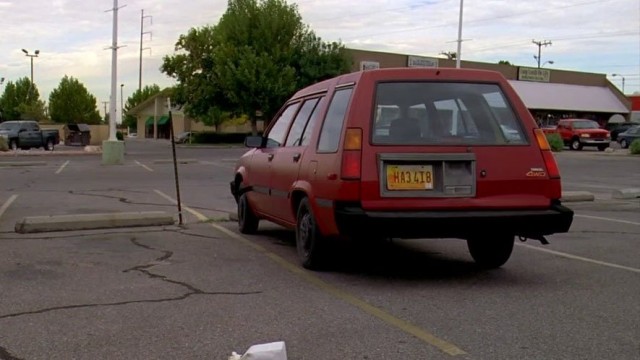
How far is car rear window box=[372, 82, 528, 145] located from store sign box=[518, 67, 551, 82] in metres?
64.7

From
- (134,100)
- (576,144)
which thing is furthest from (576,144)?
(134,100)

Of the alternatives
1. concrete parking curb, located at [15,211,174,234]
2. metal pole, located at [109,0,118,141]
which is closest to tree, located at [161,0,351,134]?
metal pole, located at [109,0,118,141]

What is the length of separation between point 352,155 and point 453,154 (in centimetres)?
87

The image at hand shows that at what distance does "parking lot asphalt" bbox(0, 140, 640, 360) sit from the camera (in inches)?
170

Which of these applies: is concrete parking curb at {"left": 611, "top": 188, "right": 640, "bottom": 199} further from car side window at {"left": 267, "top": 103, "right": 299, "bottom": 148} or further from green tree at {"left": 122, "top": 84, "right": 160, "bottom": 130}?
green tree at {"left": 122, "top": 84, "right": 160, "bottom": 130}

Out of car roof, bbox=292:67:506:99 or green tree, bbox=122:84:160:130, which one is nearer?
car roof, bbox=292:67:506:99

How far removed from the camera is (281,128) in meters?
7.86


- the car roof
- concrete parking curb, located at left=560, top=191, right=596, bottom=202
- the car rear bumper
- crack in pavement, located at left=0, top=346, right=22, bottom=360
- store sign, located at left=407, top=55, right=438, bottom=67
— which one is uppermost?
store sign, located at left=407, top=55, right=438, bottom=67

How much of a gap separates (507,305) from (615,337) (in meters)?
0.94

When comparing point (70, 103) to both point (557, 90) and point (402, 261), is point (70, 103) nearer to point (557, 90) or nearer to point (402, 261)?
point (557, 90)

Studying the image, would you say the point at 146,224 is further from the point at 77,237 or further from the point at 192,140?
the point at 192,140

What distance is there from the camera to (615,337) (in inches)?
178

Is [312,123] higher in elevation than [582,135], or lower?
lower

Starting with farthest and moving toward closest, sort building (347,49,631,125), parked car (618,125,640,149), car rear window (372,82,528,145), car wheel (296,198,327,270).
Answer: building (347,49,631,125), parked car (618,125,640,149), car wheel (296,198,327,270), car rear window (372,82,528,145)
